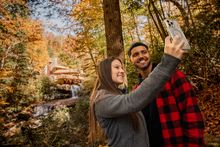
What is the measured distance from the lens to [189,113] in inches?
83.9

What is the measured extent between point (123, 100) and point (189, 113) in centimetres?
90

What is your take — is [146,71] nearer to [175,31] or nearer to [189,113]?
[189,113]

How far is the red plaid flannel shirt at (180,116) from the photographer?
2117 millimetres

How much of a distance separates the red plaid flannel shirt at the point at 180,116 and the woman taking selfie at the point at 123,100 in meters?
0.48

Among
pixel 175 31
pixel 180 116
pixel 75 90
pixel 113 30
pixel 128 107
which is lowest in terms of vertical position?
pixel 75 90

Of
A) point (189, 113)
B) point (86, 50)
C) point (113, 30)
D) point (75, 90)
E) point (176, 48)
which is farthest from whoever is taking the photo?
point (75, 90)

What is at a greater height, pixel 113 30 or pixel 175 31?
pixel 113 30

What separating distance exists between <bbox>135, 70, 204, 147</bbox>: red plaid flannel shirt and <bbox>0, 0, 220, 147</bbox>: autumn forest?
2.05 ft

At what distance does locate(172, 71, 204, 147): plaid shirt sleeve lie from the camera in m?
2.11

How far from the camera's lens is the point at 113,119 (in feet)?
5.33

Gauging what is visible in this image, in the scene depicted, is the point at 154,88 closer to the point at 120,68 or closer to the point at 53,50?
the point at 120,68

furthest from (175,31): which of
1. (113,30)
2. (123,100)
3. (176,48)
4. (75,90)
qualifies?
(75,90)

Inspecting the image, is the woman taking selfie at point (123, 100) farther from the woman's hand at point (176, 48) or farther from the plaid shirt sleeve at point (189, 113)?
the plaid shirt sleeve at point (189, 113)

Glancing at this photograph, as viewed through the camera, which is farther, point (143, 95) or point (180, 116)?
point (180, 116)
